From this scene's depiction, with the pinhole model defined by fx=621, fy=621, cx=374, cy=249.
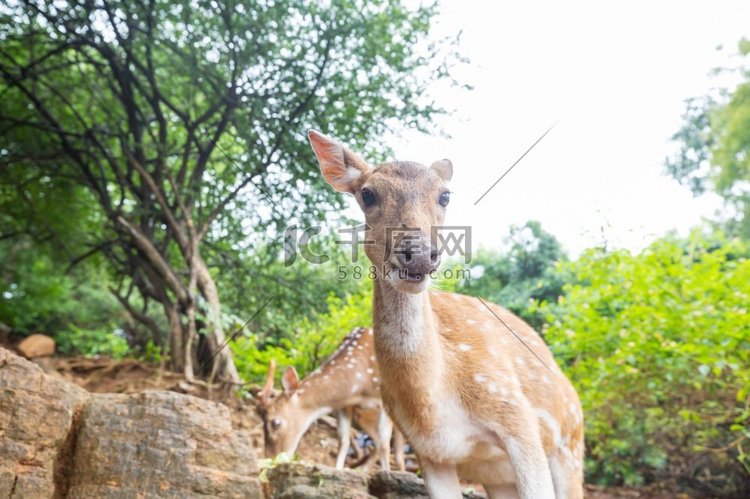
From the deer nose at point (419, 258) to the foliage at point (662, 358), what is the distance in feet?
11.3

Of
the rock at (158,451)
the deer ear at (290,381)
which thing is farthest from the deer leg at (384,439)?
the rock at (158,451)

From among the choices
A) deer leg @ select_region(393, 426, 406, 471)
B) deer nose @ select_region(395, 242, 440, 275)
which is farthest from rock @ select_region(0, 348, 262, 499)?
deer leg @ select_region(393, 426, 406, 471)

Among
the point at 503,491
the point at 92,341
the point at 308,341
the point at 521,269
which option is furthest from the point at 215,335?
the point at 92,341

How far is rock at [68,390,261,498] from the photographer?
3.47 meters

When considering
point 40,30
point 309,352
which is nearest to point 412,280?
point 309,352

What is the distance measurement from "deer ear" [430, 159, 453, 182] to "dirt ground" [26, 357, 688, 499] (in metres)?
3.92

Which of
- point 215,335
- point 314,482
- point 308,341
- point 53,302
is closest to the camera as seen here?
point 314,482

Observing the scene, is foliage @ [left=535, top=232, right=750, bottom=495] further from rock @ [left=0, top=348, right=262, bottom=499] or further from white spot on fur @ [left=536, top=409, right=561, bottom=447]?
rock @ [left=0, top=348, right=262, bottom=499]

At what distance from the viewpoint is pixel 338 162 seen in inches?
139

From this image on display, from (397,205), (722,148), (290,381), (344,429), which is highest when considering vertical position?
(722,148)

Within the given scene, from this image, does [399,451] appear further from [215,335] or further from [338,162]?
[338,162]

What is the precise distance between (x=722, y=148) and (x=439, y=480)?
1590 centimetres

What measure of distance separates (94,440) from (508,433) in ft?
7.65

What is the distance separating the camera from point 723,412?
5.73 meters
